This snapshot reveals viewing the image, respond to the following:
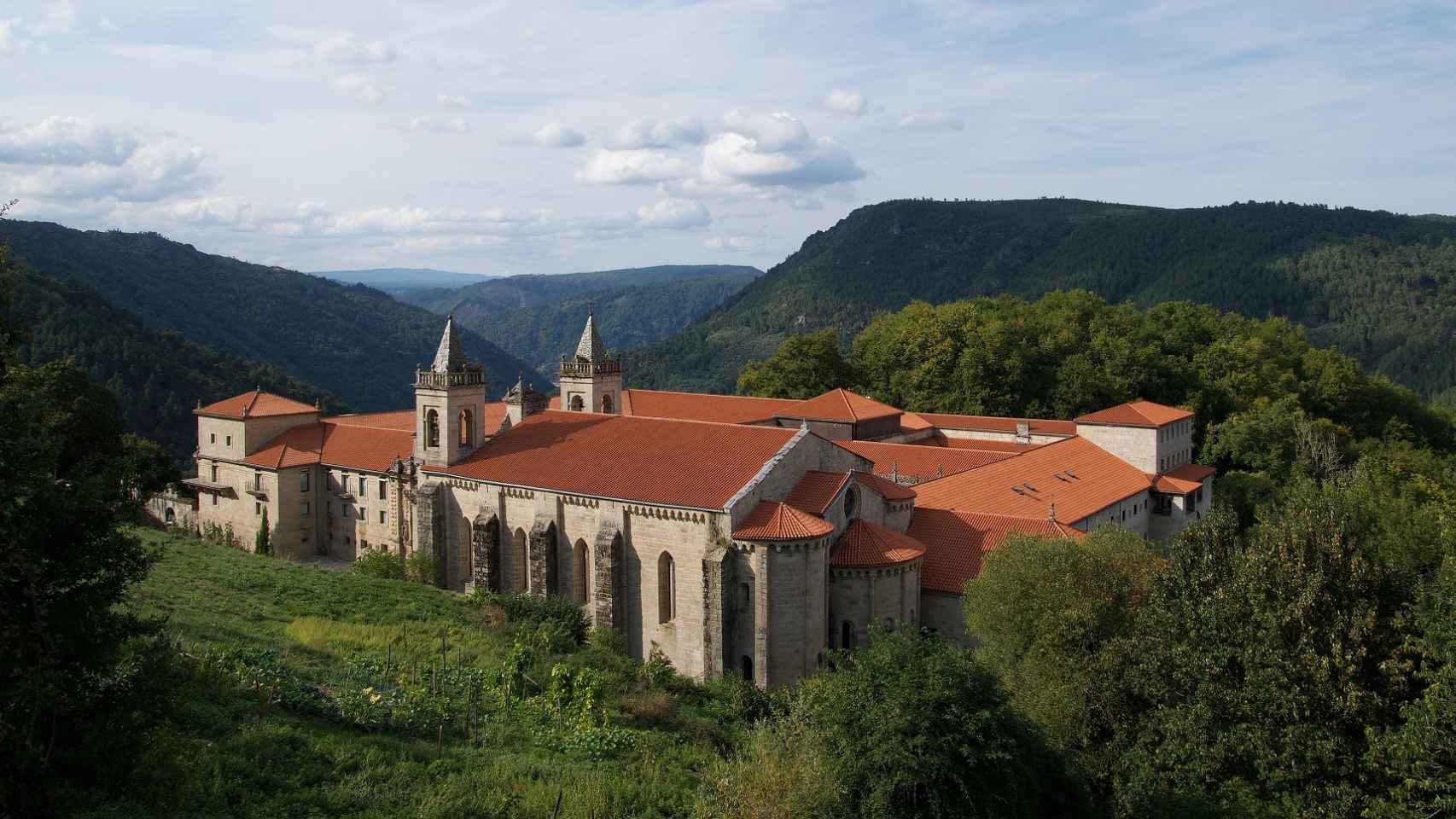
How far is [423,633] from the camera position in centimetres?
2930

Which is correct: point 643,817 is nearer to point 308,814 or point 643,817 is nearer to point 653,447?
point 308,814

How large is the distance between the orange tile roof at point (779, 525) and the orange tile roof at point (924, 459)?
14.8 metres

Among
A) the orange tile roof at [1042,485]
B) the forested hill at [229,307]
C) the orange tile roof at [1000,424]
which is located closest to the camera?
the orange tile roof at [1042,485]

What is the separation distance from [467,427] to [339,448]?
44.5ft

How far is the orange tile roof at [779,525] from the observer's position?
32188mm

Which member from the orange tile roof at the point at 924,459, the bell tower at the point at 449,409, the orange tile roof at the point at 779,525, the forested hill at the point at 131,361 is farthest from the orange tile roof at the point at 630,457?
the forested hill at the point at 131,361

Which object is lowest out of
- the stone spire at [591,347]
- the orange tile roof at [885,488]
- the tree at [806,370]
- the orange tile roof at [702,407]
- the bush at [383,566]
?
the bush at [383,566]

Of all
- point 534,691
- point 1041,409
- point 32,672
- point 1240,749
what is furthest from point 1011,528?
point 1041,409

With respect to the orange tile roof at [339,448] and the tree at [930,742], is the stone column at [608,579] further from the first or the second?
→ the orange tile roof at [339,448]

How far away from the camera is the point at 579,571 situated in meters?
37.9

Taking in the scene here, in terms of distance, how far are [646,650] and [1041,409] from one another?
48040mm

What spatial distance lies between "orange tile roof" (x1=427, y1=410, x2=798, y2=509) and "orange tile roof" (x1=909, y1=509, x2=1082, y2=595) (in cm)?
655

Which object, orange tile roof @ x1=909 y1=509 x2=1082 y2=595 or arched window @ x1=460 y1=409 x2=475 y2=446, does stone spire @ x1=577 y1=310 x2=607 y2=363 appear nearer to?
arched window @ x1=460 y1=409 x2=475 y2=446

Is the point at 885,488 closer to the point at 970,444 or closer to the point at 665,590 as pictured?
the point at 665,590
